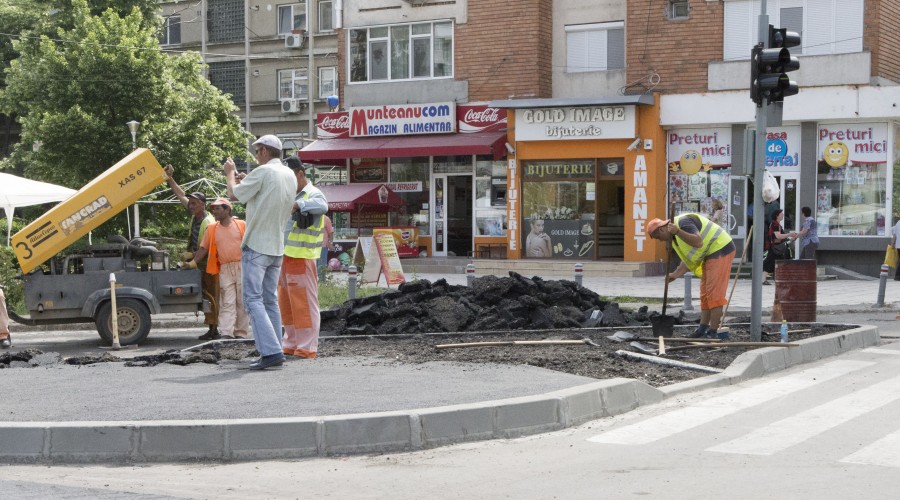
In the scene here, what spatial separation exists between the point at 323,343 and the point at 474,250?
20.3 m

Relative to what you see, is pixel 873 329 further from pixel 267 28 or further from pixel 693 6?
pixel 267 28

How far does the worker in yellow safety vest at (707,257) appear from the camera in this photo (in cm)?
1215

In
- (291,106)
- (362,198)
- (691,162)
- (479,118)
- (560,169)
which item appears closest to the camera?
(691,162)

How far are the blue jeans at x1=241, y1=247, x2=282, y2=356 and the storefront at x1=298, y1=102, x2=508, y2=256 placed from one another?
21303mm

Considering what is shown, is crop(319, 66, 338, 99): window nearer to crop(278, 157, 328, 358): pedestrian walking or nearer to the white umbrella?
the white umbrella

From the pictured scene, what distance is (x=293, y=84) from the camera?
4362cm

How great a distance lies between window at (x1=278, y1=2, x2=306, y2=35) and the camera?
43500 millimetres

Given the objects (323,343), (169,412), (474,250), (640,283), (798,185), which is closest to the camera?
(169,412)

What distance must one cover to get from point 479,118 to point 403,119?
2272 millimetres

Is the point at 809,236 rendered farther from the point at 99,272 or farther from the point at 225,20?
the point at 225,20

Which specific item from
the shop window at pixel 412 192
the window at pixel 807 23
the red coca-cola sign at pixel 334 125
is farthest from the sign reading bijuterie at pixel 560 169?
the red coca-cola sign at pixel 334 125

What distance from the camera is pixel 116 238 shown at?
1414 cm

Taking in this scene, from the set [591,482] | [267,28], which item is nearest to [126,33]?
[267,28]

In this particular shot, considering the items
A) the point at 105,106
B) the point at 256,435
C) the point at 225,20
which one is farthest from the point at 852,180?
the point at 225,20
